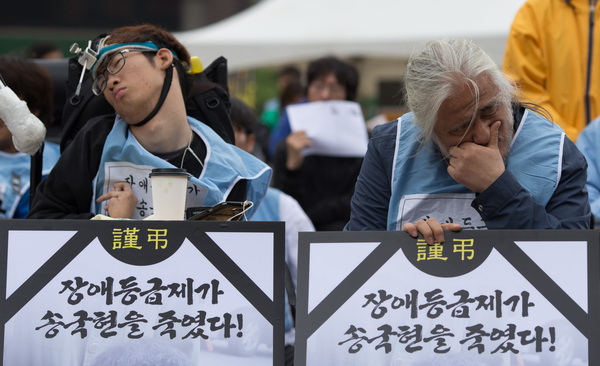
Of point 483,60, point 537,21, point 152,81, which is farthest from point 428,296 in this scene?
point 537,21

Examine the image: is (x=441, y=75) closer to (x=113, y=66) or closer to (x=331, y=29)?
(x=113, y=66)

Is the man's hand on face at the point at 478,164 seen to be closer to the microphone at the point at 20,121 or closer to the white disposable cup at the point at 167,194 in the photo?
the white disposable cup at the point at 167,194

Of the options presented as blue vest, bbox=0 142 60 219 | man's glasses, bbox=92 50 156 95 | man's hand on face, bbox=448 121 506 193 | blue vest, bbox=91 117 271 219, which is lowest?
blue vest, bbox=0 142 60 219

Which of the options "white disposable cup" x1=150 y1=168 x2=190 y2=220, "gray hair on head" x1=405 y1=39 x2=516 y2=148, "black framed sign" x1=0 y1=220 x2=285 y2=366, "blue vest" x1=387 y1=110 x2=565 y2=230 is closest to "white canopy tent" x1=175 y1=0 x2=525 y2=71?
"blue vest" x1=387 y1=110 x2=565 y2=230

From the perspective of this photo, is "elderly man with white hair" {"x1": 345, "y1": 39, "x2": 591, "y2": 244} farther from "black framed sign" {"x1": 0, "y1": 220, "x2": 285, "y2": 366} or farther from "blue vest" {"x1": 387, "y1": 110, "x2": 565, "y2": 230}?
"black framed sign" {"x1": 0, "y1": 220, "x2": 285, "y2": 366}

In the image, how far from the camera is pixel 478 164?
2.36m

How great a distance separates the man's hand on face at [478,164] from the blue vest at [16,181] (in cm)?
201

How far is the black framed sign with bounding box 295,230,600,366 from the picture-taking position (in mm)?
2064

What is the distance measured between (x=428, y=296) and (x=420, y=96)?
23.5 inches

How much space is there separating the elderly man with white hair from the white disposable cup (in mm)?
581

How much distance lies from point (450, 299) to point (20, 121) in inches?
61.4

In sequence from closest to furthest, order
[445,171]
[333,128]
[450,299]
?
[450,299] < [445,171] < [333,128]

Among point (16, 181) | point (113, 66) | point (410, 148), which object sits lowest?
point (16, 181)

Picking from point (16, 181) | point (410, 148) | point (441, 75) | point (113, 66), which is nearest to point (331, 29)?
point (16, 181)
